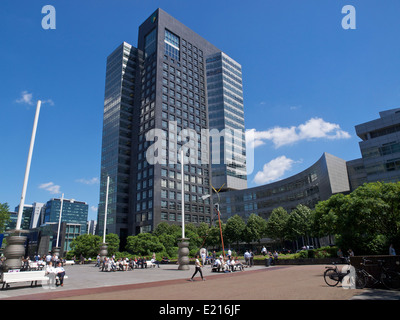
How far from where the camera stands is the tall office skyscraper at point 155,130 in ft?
297

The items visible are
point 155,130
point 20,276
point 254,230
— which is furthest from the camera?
point 155,130

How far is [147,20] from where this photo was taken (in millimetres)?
113438

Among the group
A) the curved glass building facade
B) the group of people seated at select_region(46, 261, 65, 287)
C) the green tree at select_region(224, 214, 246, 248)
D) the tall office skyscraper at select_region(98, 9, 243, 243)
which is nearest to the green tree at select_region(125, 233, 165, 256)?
the green tree at select_region(224, 214, 246, 248)

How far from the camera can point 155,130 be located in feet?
298

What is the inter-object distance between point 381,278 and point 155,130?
8332cm

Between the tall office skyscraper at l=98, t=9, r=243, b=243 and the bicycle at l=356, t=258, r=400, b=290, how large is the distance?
74558 mm

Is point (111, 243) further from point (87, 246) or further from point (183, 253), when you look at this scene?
point (183, 253)

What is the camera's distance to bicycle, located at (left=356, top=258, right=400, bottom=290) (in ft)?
38.5

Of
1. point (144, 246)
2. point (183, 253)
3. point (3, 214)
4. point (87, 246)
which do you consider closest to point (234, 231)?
point (144, 246)

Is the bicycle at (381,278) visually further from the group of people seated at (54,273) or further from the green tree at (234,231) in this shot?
the green tree at (234,231)

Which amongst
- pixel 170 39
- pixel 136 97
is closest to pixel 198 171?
→ pixel 136 97

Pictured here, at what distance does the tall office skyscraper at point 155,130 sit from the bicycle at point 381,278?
7456 centimetres
